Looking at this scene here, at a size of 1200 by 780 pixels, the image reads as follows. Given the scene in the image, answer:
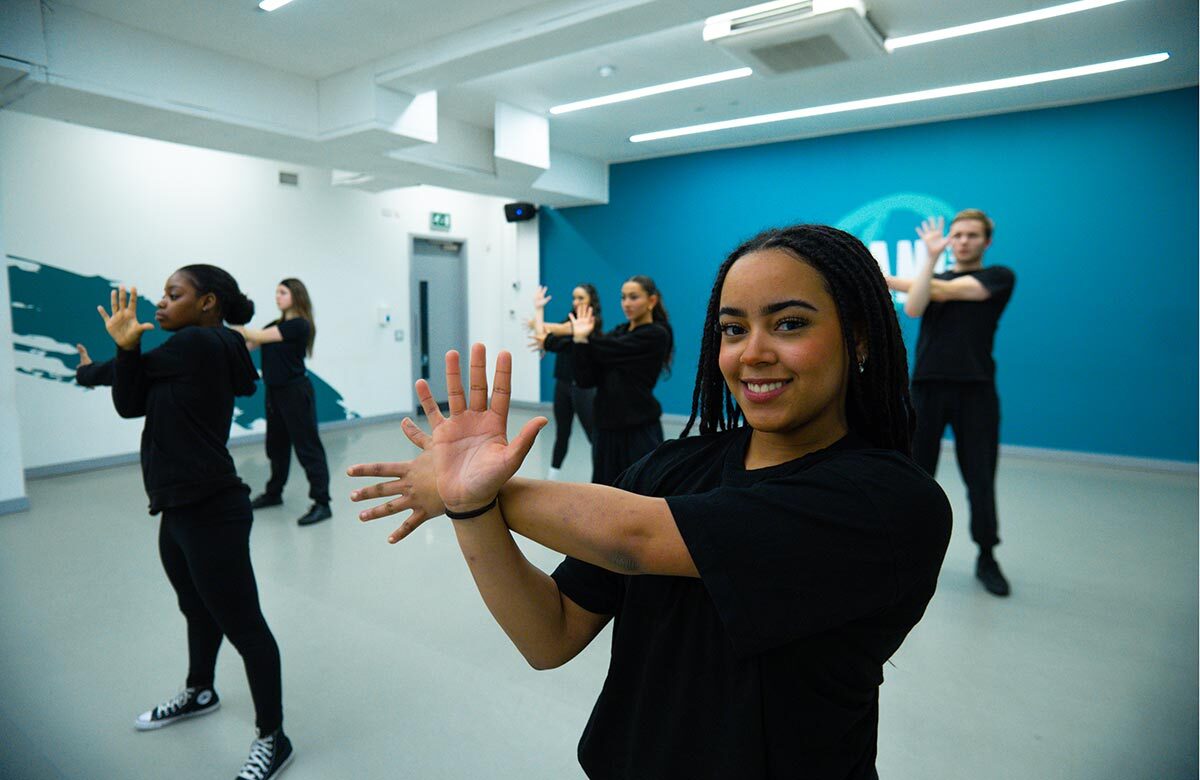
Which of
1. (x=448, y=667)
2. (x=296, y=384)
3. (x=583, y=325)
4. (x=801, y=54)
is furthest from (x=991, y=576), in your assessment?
(x=296, y=384)

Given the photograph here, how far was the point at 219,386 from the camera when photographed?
220cm

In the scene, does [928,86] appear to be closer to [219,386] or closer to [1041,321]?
[1041,321]

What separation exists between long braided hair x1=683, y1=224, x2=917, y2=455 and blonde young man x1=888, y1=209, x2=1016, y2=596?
2677mm

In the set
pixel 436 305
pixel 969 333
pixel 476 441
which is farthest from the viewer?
pixel 436 305

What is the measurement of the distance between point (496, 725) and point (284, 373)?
3.14 m

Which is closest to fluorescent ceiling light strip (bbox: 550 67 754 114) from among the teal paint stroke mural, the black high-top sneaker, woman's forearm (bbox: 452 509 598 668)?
the teal paint stroke mural

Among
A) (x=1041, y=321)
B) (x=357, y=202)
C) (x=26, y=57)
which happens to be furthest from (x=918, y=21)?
(x=357, y=202)

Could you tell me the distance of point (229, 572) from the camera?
2.04m

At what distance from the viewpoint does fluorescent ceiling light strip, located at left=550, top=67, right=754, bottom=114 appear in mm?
5484

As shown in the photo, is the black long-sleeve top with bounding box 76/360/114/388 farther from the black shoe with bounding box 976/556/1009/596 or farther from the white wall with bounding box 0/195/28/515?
the black shoe with bounding box 976/556/1009/596

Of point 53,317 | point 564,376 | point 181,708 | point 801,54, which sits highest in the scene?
point 801,54

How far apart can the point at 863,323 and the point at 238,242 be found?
287 inches

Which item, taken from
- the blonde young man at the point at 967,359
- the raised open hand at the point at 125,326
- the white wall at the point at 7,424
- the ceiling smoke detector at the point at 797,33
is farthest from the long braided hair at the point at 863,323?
the white wall at the point at 7,424

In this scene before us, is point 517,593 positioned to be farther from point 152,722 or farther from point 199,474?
point 152,722
